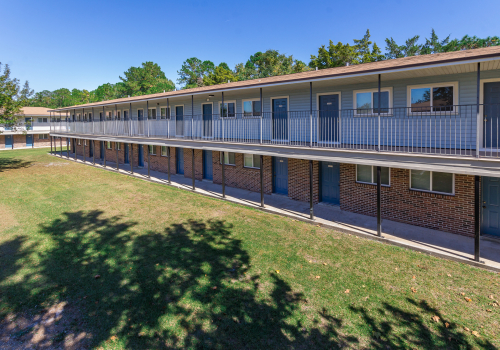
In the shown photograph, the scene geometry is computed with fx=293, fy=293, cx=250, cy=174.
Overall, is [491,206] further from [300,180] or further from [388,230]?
[300,180]

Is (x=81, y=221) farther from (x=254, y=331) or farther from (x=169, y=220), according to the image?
(x=254, y=331)

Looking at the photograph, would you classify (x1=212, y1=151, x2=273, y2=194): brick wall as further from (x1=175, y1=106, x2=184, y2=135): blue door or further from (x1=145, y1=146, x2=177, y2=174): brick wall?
(x1=145, y1=146, x2=177, y2=174): brick wall

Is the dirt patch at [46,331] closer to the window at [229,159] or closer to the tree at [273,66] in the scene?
the window at [229,159]

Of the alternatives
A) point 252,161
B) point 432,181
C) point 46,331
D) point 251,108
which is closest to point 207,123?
point 251,108

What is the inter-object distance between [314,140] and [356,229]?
4.34 metres

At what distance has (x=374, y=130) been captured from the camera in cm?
1087

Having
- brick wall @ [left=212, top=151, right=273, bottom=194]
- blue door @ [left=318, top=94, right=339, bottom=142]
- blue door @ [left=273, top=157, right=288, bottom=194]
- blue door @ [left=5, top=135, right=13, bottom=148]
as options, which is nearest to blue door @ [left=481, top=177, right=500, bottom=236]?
blue door @ [left=318, top=94, right=339, bottom=142]

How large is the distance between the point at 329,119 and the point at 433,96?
12.5ft

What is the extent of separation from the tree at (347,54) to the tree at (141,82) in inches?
1709

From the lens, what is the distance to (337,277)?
7.36 meters

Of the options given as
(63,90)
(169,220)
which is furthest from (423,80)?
(63,90)

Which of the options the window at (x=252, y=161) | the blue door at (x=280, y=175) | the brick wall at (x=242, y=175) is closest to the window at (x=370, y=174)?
the blue door at (x=280, y=175)

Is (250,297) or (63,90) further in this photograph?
(63,90)

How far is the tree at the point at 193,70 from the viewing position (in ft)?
229
